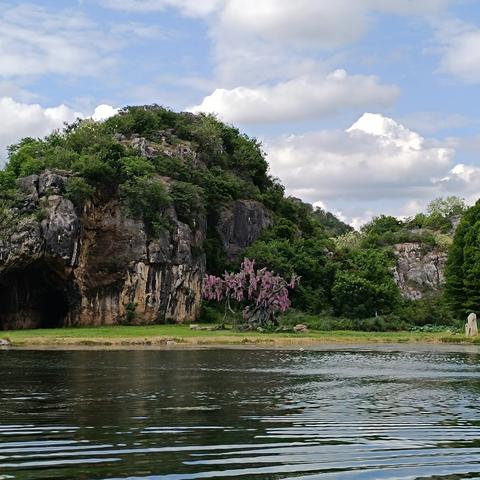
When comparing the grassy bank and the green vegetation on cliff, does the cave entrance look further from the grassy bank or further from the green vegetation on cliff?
the grassy bank

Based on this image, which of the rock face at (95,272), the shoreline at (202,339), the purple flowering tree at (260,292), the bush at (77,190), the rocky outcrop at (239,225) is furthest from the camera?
the rocky outcrop at (239,225)

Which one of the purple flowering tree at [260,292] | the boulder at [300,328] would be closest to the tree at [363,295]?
the purple flowering tree at [260,292]

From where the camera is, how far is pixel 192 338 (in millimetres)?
55562

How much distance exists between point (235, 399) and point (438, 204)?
15010 cm

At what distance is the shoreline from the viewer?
52062 mm

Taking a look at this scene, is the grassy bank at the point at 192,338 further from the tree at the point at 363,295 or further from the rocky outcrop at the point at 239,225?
the rocky outcrop at the point at 239,225

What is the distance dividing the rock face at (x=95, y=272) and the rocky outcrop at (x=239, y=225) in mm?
14322

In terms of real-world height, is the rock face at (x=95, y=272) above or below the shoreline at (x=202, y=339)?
above

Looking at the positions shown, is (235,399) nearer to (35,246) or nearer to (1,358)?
(1,358)

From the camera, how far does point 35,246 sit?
6738 cm

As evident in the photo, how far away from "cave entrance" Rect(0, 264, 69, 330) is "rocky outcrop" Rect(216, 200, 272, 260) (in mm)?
22679

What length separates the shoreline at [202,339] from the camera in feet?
171

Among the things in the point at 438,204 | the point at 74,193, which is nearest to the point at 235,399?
the point at 74,193

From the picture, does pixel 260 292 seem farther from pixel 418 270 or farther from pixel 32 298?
pixel 418 270
